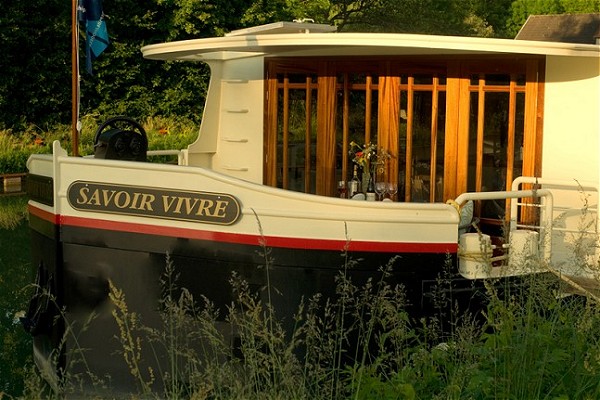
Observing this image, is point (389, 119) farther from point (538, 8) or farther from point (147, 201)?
point (538, 8)

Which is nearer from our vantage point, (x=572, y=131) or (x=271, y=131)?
(x=572, y=131)

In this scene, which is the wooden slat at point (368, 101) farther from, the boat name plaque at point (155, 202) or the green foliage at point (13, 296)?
the green foliage at point (13, 296)

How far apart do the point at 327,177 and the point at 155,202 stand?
212 cm

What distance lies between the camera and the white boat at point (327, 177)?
725 centimetres

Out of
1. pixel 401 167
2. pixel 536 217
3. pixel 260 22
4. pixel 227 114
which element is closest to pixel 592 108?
pixel 536 217

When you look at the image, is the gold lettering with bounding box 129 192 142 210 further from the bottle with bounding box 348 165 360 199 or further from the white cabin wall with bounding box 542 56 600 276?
the white cabin wall with bounding box 542 56 600 276

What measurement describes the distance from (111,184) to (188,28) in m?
19.7

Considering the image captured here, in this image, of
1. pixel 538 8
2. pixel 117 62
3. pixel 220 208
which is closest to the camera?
pixel 220 208

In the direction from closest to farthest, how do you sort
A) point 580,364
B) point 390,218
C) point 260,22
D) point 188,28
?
point 580,364 < point 390,218 < point 188,28 < point 260,22

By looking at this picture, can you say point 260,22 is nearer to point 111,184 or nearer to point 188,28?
point 188,28

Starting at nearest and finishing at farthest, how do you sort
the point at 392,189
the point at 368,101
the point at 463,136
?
the point at 463,136 < the point at 392,189 < the point at 368,101

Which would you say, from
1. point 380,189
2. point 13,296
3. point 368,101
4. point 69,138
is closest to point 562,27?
point 69,138

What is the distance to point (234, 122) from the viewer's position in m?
9.92

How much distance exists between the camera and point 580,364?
5.01 meters
